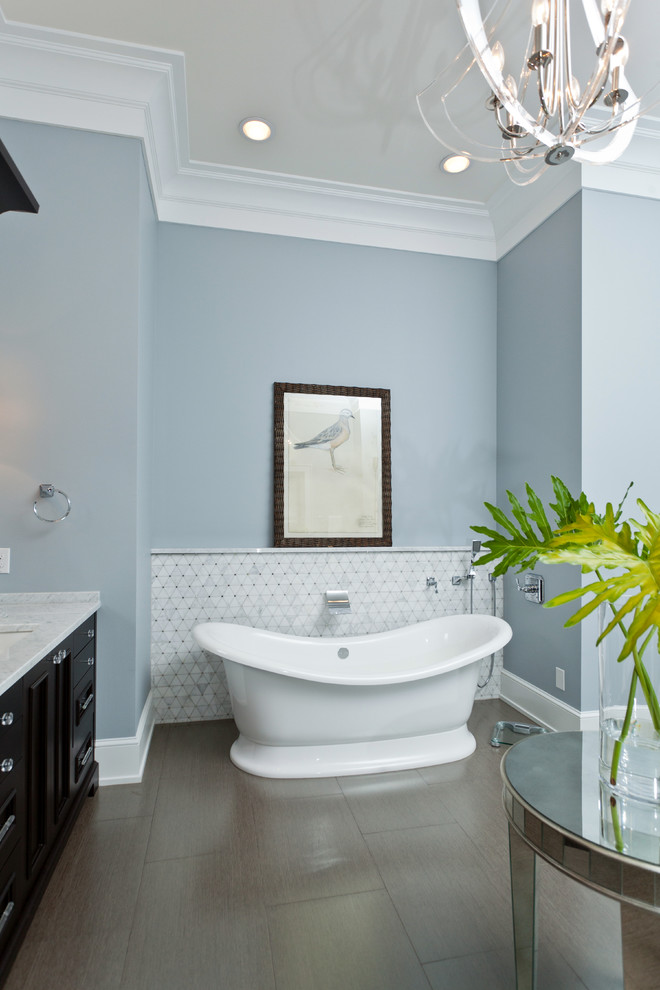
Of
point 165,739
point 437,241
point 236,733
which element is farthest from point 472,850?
point 437,241

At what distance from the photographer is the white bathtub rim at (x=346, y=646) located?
252 cm

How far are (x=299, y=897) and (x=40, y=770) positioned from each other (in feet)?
2.95

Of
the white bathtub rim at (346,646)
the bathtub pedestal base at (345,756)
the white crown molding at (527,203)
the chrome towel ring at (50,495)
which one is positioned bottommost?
the bathtub pedestal base at (345,756)

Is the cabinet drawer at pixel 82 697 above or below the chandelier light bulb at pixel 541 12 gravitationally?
below

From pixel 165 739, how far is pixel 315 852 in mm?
1274

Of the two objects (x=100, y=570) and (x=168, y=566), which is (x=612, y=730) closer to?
(x=100, y=570)

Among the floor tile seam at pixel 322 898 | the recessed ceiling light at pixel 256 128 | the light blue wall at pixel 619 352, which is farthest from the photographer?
the light blue wall at pixel 619 352

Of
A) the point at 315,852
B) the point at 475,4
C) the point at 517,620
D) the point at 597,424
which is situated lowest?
the point at 315,852

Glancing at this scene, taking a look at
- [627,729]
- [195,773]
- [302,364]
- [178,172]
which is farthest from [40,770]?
[178,172]

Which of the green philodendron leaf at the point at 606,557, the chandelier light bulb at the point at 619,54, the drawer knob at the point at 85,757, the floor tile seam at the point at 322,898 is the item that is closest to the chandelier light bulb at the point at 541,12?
the chandelier light bulb at the point at 619,54

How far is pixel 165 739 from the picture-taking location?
119 inches

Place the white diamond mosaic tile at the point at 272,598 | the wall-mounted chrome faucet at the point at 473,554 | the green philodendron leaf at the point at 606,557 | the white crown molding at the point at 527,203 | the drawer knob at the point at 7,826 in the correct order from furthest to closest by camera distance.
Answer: the wall-mounted chrome faucet at the point at 473,554, the white diamond mosaic tile at the point at 272,598, the white crown molding at the point at 527,203, the drawer knob at the point at 7,826, the green philodendron leaf at the point at 606,557

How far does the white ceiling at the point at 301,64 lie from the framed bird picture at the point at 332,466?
1.26m

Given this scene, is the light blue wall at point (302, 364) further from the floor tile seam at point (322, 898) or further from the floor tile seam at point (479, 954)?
the floor tile seam at point (479, 954)
